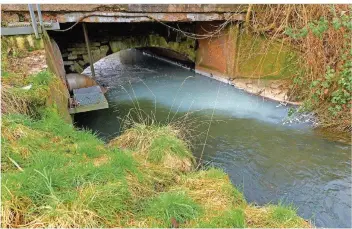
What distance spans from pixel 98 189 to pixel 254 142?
3774 millimetres

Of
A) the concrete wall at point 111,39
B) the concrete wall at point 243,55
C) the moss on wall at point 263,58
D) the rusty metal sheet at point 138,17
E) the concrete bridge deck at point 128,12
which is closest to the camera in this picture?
the concrete bridge deck at point 128,12

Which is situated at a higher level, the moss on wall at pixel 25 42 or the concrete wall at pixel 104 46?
the moss on wall at pixel 25 42

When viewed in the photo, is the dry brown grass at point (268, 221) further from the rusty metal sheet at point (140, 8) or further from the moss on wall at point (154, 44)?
the moss on wall at point (154, 44)

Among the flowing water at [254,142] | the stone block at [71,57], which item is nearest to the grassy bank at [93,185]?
the flowing water at [254,142]

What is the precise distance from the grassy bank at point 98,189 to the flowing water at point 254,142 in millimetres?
1030

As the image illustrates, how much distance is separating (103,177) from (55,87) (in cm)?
257

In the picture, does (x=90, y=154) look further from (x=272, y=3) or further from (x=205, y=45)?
(x=205, y=45)

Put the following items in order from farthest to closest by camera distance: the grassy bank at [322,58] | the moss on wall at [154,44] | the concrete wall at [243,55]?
the moss on wall at [154,44] → the concrete wall at [243,55] → the grassy bank at [322,58]

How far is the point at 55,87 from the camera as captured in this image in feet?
15.6

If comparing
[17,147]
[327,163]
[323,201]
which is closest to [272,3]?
[327,163]

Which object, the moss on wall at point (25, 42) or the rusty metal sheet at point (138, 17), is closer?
the moss on wall at point (25, 42)

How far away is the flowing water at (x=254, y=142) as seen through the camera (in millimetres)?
4027

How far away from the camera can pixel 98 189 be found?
8.45 feet

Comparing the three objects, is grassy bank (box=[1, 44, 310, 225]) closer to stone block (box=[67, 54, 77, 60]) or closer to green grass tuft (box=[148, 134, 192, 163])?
green grass tuft (box=[148, 134, 192, 163])
